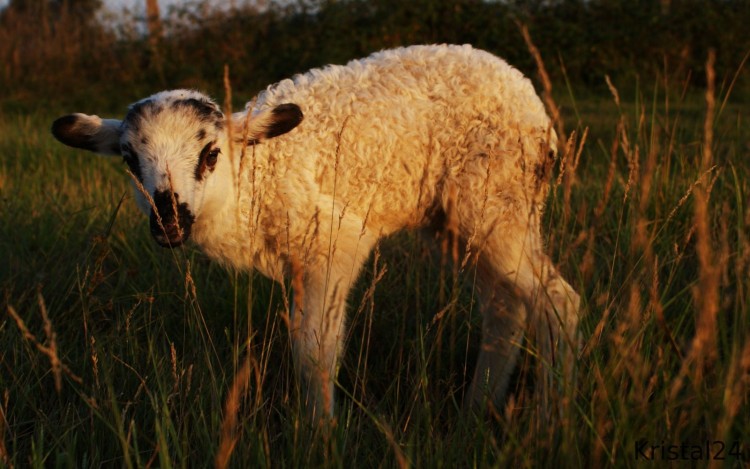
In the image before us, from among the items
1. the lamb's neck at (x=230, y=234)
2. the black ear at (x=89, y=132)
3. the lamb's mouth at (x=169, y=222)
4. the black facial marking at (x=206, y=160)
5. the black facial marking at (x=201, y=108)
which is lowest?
the lamb's neck at (x=230, y=234)

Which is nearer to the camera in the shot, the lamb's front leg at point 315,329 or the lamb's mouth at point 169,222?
the lamb's mouth at point 169,222

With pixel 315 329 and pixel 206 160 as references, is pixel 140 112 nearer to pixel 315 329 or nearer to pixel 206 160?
pixel 206 160

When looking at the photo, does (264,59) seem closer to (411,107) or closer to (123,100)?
(123,100)

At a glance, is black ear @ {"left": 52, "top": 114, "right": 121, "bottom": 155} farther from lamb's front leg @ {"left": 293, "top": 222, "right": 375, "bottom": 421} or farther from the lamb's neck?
lamb's front leg @ {"left": 293, "top": 222, "right": 375, "bottom": 421}

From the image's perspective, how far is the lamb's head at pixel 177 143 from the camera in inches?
110

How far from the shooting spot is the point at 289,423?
2156mm

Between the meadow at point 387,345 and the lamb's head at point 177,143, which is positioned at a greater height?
the lamb's head at point 177,143

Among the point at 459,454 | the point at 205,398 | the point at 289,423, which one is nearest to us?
the point at 459,454

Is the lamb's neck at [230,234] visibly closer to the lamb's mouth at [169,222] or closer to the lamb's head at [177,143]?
the lamb's head at [177,143]

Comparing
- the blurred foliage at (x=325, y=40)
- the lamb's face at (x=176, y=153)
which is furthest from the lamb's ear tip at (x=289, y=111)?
the blurred foliage at (x=325, y=40)

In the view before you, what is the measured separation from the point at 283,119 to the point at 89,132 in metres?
0.95

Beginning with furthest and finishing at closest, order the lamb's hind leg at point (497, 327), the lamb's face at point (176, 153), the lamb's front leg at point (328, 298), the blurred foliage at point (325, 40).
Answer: the blurred foliage at point (325, 40) < the lamb's hind leg at point (497, 327) < the lamb's front leg at point (328, 298) < the lamb's face at point (176, 153)

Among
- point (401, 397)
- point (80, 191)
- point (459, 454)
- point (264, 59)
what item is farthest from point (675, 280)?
point (264, 59)

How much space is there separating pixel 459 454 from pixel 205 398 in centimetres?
94
